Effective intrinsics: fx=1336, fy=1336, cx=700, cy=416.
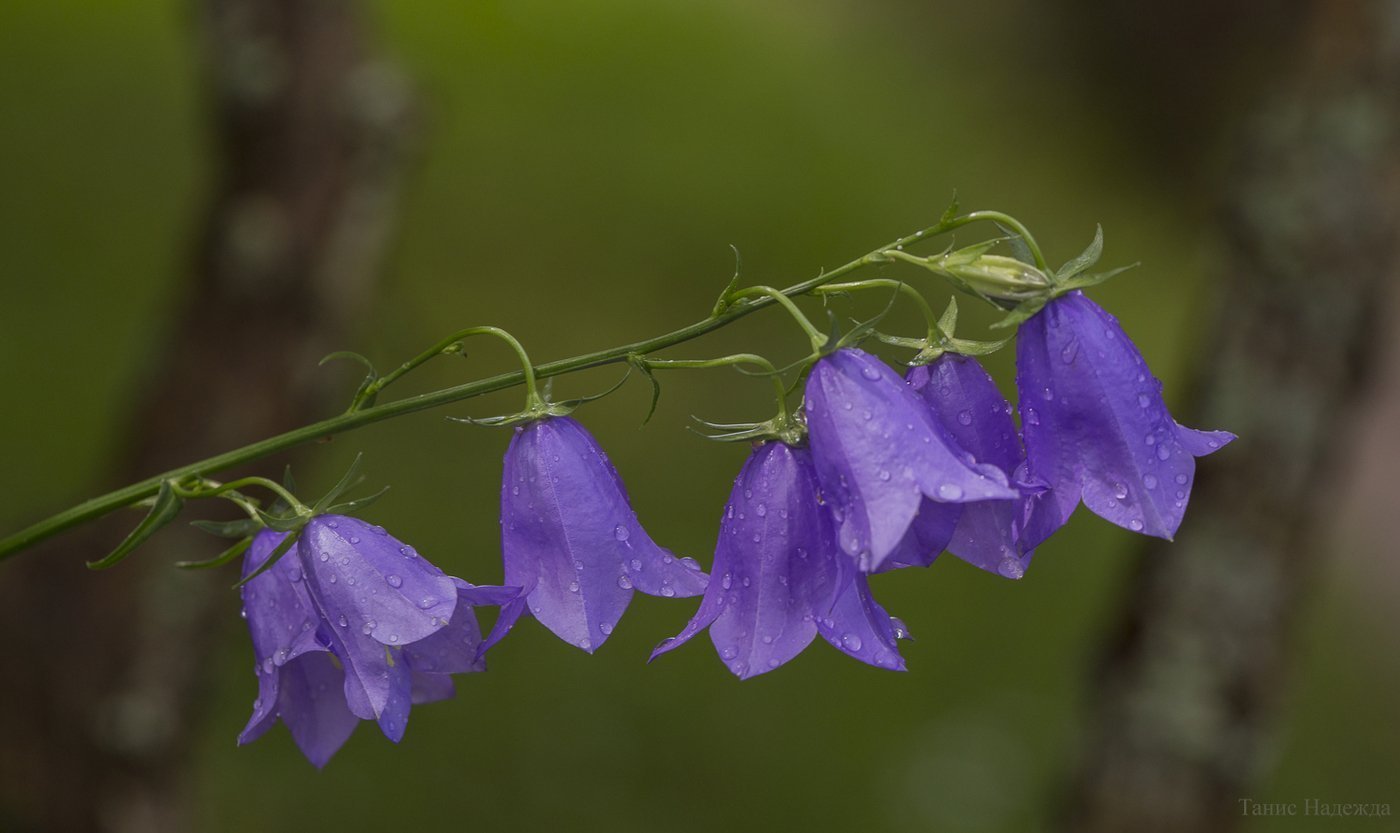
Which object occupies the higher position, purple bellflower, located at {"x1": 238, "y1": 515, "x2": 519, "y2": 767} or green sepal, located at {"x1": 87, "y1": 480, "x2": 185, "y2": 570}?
green sepal, located at {"x1": 87, "y1": 480, "x2": 185, "y2": 570}

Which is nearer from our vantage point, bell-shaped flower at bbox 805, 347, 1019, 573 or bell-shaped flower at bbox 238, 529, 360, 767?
bell-shaped flower at bbox 805, 347, 1019, 573

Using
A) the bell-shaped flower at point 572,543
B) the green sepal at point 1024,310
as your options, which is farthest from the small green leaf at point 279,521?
the green sepal at point 1024,310

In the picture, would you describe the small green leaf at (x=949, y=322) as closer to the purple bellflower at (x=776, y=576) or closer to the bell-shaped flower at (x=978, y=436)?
the bell-shaped flower at (x=978, y=436)

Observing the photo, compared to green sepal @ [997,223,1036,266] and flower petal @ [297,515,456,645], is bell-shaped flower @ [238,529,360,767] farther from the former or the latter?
green sepal @ [997,223,1036,266]

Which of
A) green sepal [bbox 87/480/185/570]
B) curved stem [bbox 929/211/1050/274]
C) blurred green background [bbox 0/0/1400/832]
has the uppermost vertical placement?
curved stem [bbox 929/211/1050/274]

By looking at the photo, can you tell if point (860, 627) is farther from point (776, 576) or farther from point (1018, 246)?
point (1018, 246)

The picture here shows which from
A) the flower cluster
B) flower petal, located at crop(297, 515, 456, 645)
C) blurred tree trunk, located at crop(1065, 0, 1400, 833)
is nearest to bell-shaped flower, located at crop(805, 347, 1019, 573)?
the flower cluster

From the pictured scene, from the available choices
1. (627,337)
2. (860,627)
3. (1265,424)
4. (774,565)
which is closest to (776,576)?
(774,565)

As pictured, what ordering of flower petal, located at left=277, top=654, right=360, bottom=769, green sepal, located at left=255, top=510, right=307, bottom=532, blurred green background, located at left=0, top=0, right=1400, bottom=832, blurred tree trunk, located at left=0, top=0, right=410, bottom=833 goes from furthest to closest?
1. blurred green background, located at left=0, top=0, right=1400, bottom=832
2. blurred tree trunk, located at left=0, top=0, right=410, bottom=833
3. flower petal, located at left=277, top=654, right=360, bottom=769
4. green sepal, located at left=255, top=510, right=307, bottom=532
